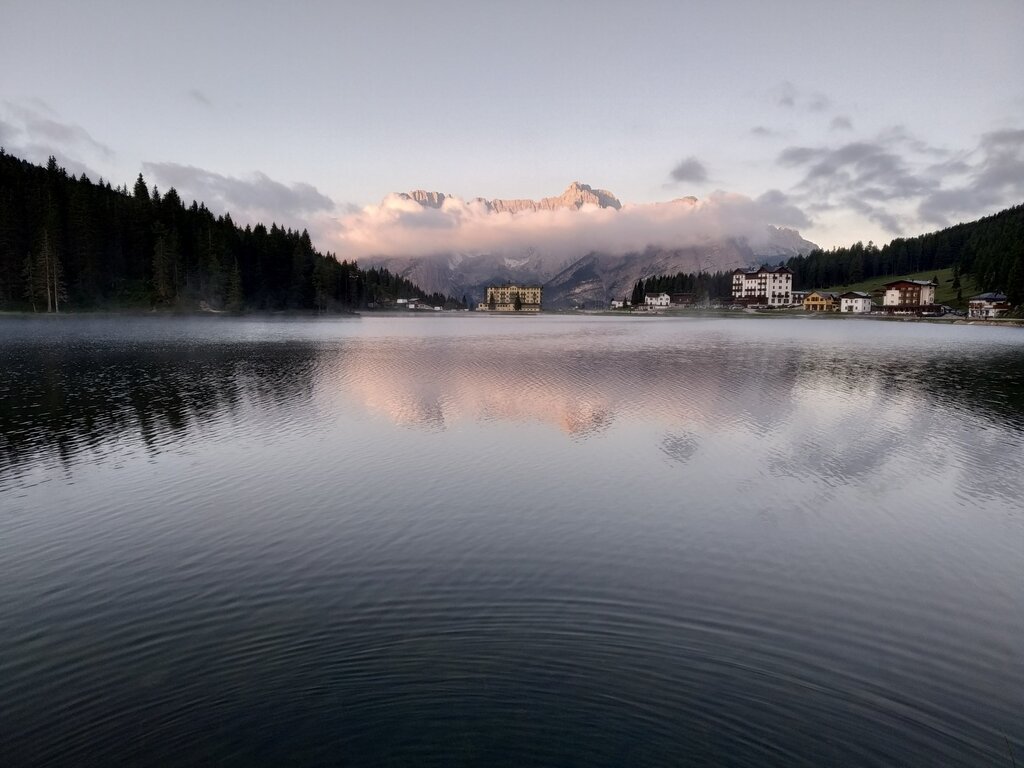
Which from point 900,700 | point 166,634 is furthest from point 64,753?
point 900,700

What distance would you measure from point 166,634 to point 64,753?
158 inches

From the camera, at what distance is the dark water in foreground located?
1162 centimetres

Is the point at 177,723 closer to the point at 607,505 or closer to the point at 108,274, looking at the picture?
the point at 607,505

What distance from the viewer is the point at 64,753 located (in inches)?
428

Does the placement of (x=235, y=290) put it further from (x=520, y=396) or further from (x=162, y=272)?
(x=520, y=396)

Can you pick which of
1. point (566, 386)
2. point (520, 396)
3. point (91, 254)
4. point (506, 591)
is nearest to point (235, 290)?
point (91, 254)

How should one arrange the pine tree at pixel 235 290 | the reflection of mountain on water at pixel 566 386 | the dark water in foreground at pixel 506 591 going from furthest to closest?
the pine tree at pixel 235 290, the reflection of mountain on water at pixel 566 386, the dark water in foreground at pixel 506 591

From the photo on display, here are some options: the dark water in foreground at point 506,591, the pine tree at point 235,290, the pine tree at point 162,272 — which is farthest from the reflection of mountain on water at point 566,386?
the pine tree at point 235,290

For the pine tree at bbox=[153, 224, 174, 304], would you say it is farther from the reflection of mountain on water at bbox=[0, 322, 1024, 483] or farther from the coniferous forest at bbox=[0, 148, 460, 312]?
the reflection of mountain on water at bbox=[0, 322, 1024, 483]

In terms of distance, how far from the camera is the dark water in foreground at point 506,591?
1162cm

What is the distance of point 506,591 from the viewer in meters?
17.2

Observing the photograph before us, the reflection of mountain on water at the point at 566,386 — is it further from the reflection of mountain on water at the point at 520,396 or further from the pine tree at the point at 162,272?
the pine tree at the point at 162,272

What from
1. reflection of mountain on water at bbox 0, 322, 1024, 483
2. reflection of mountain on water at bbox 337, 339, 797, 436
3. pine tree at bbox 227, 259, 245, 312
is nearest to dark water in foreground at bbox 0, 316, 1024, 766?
reflection of mountain on water at bbox 0, 322, 1024, 483

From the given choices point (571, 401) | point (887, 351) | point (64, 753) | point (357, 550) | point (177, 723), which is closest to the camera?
point (64, 753)
